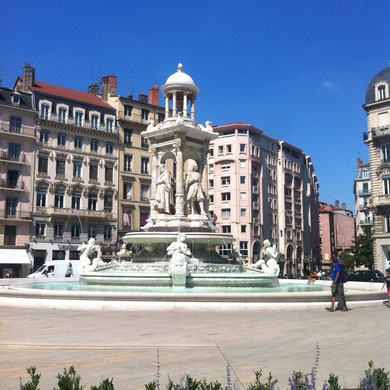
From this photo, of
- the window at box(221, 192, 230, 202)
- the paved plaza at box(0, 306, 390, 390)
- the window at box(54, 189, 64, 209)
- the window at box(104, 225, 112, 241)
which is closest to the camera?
the paved plaza at box(0, 306, 390, 390)

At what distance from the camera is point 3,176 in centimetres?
5388

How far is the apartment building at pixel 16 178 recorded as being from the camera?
5281 centimetres

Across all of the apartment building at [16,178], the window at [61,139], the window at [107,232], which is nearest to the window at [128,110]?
the window at [61,139]

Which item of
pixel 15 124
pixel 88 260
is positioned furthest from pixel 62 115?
pixel 88 260

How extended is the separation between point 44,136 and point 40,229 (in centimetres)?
1096

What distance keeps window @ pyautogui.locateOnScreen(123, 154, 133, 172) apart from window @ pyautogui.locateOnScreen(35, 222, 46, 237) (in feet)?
44.9

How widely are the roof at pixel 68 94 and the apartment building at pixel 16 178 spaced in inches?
170

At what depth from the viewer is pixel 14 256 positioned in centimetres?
5231


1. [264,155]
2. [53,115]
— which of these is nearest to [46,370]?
[53,115]

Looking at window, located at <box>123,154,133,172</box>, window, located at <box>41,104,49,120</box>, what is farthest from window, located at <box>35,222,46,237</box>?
window, located at <box>123,154,133,172</box>

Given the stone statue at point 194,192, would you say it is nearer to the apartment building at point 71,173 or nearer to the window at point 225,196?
the apartment building at point 71,173

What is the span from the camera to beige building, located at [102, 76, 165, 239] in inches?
2514

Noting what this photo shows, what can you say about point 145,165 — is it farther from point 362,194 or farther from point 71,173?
point 362,194

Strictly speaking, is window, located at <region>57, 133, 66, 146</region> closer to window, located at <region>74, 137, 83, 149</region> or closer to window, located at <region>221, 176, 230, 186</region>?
window, located at <region>74, 137, 83, 149</region>
